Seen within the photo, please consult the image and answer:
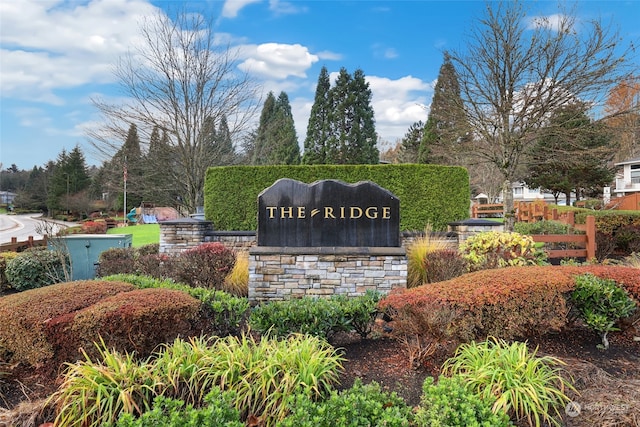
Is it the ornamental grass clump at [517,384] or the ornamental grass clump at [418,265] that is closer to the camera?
the ornamental grass clump at [517,384]

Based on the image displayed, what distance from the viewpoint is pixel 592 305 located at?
3.52 metres

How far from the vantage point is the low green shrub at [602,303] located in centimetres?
343

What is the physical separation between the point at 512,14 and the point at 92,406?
50.8 feet

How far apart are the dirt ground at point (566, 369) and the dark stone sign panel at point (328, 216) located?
2.36 metres

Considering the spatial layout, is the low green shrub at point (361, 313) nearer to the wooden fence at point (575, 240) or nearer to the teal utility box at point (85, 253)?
the wooden fence at point (575, 240)

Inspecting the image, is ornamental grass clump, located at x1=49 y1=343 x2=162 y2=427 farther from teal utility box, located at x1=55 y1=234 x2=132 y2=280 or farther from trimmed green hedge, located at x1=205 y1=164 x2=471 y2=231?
trimmed green hedge, located at x1=205 y1=164 x2=471 y2=231

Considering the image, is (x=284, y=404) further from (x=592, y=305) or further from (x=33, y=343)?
(x=592, y=305)

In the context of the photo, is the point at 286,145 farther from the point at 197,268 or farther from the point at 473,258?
the point at 473,258

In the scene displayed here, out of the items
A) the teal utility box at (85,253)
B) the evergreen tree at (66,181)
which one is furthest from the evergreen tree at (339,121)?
the evergreen tree at (66,181)

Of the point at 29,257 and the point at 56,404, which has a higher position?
the point at 29,257

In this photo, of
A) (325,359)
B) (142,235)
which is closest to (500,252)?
(325,359)

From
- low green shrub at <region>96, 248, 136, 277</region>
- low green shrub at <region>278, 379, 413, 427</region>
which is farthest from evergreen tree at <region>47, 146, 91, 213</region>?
low green shrub at <region>278, 379, 413, 427</region>

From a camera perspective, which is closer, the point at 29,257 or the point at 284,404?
the point at 284,404

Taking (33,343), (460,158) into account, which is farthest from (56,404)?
(460,158)
